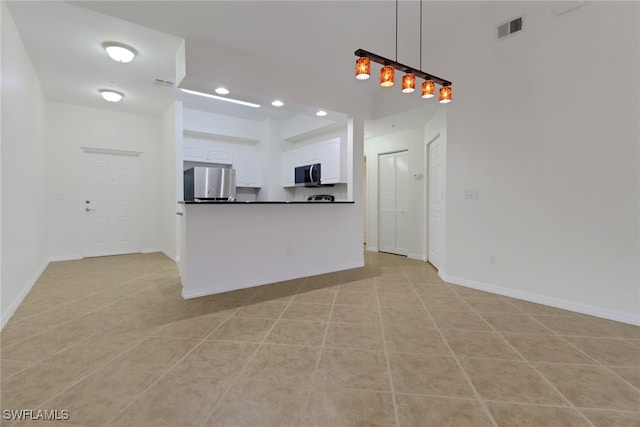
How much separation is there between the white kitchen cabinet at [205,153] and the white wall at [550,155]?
448cm

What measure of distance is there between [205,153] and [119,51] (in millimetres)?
2881

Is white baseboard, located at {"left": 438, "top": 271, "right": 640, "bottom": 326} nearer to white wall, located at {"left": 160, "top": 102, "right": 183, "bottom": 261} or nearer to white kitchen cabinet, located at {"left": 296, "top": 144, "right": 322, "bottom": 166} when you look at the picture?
white kitchen cabinet, located at {"left": 296, "top": 144, "right": 322, "bottom": 166}

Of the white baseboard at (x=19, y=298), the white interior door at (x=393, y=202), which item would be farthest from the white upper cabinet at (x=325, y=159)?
the white baseboard at (x=19, y=298)

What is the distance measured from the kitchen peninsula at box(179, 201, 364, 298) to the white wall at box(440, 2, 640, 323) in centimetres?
160

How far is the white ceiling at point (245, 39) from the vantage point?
2.75 metres

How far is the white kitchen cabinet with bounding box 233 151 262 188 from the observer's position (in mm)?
6328

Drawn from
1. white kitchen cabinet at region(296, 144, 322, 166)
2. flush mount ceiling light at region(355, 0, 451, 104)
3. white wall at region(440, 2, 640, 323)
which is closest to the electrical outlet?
white wall at region(440, 2, 640, 323)

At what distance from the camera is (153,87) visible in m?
4.42

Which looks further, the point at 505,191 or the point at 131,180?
the point at 131,180

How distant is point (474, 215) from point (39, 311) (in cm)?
465

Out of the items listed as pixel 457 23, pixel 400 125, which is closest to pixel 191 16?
pixel 457 23

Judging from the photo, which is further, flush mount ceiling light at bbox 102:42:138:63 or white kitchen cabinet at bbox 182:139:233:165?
white kitchen cabinet at bbox 182:139:233:165

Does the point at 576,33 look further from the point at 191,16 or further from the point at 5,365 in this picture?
the point at 5,365

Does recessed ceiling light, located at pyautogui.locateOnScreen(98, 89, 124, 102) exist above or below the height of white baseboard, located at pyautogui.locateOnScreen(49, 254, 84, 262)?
above
